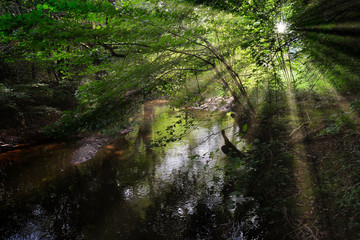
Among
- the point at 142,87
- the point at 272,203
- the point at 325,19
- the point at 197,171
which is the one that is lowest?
the point at 197,171

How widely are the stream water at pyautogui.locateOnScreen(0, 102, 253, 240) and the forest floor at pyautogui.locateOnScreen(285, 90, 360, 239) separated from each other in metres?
1.32

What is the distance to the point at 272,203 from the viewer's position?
368 cm

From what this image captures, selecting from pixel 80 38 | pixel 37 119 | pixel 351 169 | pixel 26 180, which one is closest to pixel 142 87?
pixel 80 38

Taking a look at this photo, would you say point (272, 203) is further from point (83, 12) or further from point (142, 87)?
point (83, 12)

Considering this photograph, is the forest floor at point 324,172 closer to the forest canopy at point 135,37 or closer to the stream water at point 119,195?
the forest canopy at point 135,37

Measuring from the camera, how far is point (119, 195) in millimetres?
5867

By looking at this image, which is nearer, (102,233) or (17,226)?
(102,233)

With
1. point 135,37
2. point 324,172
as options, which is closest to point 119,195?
point 135,37

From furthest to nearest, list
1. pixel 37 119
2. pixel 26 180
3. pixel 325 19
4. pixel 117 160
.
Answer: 1. pixel 37 119
2. pixel 117 160
3. pixel 26 180
4. pixel 325 19

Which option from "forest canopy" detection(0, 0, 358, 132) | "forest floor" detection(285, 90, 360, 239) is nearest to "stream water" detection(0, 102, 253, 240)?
"forest floor" detection(285, 90, 360, 239)

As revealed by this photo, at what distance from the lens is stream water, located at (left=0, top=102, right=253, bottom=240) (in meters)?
4.48

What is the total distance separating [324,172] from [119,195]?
5.13 metres

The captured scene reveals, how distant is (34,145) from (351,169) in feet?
40.7

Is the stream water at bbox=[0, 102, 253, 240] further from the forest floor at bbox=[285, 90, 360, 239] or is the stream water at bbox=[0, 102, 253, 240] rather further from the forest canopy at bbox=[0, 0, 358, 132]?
the forest canopy at bbox=[0, 0, 358, 132]
